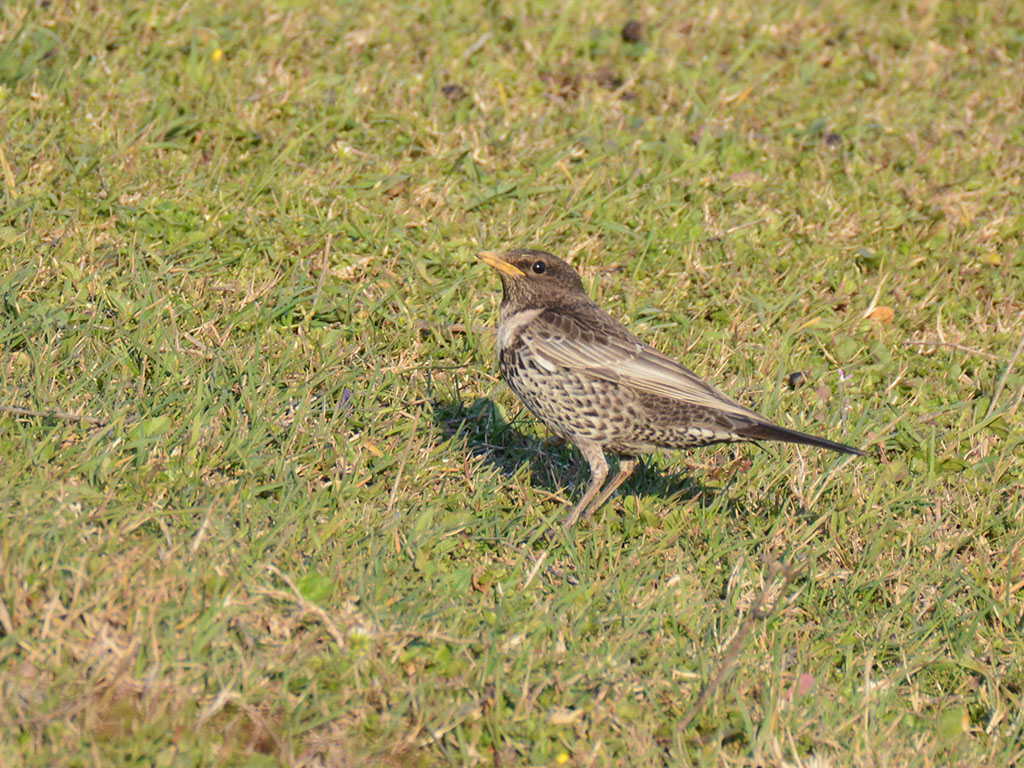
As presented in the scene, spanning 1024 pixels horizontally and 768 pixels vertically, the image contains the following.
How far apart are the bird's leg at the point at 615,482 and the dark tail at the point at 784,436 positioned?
74 centimetres

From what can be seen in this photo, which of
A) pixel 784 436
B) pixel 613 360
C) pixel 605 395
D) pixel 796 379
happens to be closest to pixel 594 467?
pixel 605 395

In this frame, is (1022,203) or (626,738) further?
(1022,203)

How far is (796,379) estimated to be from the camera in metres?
6.94

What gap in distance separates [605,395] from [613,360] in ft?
0.65

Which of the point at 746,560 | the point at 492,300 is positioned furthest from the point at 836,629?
the point at 492,300

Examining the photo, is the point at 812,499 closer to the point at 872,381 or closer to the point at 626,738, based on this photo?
the point at 872,381

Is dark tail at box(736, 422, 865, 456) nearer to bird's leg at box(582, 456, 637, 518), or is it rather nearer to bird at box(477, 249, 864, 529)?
bird at box(477, 249, 864, 529)

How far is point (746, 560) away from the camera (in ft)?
18.0

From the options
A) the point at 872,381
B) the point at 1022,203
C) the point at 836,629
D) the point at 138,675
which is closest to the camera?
the point at 138,675

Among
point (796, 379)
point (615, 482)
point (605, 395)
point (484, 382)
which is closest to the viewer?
point (605, 395)

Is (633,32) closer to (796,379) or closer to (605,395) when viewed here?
(796,379)

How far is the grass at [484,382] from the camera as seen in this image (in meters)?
4.02

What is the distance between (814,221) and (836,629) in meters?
3.61

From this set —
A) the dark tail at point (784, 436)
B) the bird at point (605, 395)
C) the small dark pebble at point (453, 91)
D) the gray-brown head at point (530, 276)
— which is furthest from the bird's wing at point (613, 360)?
the small dark pebble at point (453, 91)
